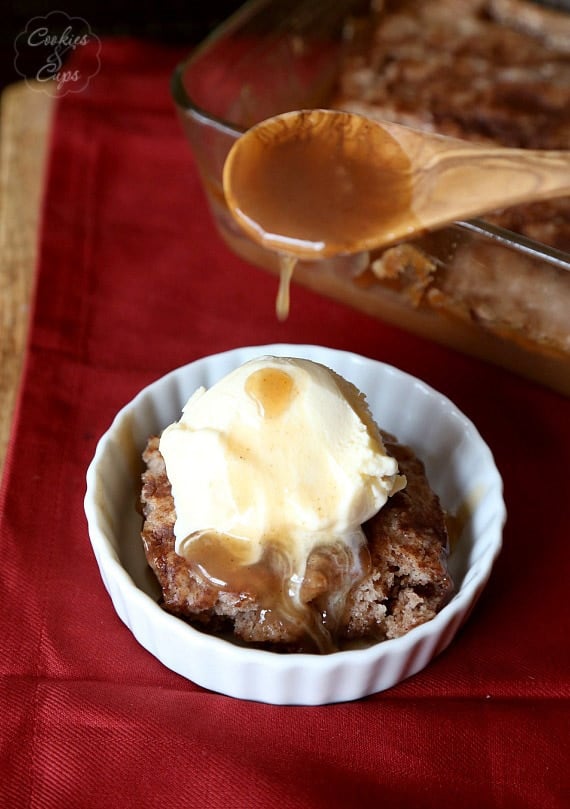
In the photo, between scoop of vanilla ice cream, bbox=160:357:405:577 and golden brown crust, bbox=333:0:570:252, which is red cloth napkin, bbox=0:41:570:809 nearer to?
scoop of vanilla ice cream, bbox=160:357:405:577

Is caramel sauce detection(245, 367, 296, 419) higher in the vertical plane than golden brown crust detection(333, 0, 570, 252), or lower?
lower

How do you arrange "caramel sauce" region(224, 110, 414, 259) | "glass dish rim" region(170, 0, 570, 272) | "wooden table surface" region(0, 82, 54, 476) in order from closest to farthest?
"caramel sauce" region(224, 110, 414, 259)
"glass dish rim" region(170, 0, 570, 272)
"wooden table surface" region(0, 82, 54, 476)

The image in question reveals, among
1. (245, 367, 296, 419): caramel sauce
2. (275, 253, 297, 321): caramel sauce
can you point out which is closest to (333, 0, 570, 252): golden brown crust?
(275, 253, 297, 321): caramel sauce

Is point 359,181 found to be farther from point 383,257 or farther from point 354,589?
point 354,589

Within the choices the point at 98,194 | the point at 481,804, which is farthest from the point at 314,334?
the point at 481,804

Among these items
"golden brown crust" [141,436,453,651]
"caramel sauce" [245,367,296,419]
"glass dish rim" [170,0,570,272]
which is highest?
"glass dish rim" [170,0,570,272]

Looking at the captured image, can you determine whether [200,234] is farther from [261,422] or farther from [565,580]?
[565,580]
